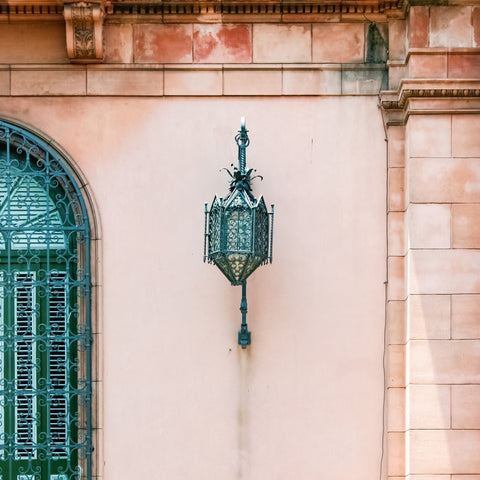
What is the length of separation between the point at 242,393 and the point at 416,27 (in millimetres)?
3473

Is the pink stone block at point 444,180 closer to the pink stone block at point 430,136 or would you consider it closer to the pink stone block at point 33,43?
the pink stone block at point 430,136

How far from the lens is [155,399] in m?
8.46

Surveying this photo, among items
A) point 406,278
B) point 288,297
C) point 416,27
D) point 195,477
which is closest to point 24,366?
point 195,477

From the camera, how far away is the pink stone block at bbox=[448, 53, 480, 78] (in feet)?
27.5

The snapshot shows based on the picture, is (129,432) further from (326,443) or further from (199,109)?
(199,109)

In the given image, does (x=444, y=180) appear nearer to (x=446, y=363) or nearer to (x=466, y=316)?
(x=466, y=316)

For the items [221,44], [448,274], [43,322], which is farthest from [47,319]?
[448,274]

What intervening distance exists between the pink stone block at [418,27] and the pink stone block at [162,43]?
1914 millimetres

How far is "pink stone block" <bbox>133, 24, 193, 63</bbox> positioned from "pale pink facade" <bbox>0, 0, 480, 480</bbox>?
2cm

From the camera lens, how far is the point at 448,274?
820 centimetres

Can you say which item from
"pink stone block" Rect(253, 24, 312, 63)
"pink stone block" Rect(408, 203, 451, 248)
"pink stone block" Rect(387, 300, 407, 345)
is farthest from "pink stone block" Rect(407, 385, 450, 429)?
"pink stone block" Rect(253, 24, 312, 63)

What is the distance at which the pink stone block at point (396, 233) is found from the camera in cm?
855

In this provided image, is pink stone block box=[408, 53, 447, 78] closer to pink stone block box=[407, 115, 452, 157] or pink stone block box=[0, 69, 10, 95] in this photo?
pink stone block box=[407, 115, 452, 157]

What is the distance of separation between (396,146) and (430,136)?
39 cm
